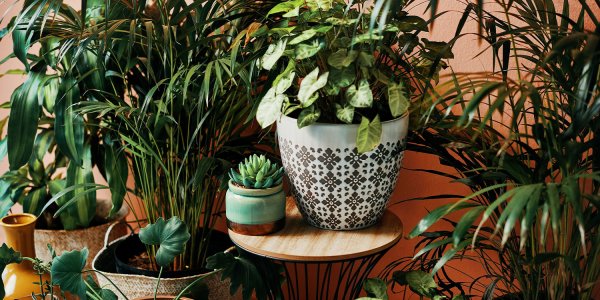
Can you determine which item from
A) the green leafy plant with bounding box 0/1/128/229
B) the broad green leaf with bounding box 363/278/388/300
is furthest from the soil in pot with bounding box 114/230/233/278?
the broad green leaf with bounding box 363/278/388/300

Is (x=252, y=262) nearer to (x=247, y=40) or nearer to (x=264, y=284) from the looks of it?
(x=264, y=284)

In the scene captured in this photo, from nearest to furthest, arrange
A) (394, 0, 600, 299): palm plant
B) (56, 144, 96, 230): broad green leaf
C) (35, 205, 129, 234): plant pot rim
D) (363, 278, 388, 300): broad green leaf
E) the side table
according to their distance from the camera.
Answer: (394, 0, 600, 299): palm plant < the side table < (363, 278, 388, 300): broad green leaf < (56, 144, 96, 230): broad green leaf < (35, 205, 129, 234): plant pot rim

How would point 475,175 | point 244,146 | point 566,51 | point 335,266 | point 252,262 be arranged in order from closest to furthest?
point 566,51 < point 475,175 < point 252,262 < point 244,146 < point 335,266

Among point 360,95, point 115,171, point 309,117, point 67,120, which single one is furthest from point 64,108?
point 360,95

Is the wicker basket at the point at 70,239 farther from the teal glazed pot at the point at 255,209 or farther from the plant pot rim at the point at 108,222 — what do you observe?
the teal glazed pot at the point at 255,209

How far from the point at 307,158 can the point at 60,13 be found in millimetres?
745

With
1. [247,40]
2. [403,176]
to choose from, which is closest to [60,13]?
[247,40]

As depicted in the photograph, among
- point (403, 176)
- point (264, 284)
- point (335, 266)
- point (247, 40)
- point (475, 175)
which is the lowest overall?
point (335, 266)

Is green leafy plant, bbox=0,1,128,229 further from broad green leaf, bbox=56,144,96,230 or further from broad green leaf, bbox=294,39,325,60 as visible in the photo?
broad green leaf, bbox=294,39,325,60

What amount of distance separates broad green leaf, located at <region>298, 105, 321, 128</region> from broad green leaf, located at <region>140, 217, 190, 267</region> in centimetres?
40

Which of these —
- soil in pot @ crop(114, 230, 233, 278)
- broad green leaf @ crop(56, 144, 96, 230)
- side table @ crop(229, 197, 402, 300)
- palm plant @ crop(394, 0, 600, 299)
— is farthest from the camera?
broad green leaf @ crop(56, 144, 96, 230)

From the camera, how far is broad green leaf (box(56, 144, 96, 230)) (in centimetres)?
218

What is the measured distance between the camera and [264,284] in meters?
1.95

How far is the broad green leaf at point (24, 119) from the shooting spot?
1996 mm
